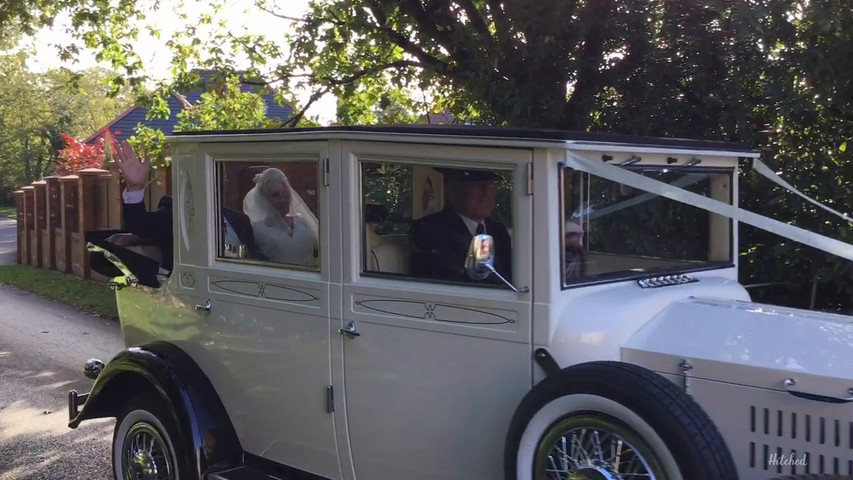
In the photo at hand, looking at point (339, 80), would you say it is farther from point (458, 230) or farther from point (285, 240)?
point (458, 230)

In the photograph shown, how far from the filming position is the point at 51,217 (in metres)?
16.9

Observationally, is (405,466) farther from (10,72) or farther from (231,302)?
(10,72)

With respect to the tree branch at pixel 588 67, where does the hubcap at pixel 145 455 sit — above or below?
below

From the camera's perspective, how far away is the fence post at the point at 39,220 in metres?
17.5

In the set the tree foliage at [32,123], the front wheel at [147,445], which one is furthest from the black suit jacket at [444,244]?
the tree foliage at [32,123]

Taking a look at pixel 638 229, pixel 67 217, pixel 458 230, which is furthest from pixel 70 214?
pixel 638 229

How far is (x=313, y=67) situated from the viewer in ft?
32.0

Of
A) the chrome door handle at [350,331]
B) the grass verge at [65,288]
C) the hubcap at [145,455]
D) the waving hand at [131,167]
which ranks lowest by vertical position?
the hubcap at [145,455]

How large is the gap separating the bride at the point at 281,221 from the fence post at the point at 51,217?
1414 cm

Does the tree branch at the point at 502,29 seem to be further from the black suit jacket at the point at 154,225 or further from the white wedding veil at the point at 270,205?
the white wedding veil at the point at 270,205

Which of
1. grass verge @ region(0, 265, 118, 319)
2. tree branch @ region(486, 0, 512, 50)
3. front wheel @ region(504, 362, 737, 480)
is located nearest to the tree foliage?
grass verge @ region(0, 265, 118, 319)

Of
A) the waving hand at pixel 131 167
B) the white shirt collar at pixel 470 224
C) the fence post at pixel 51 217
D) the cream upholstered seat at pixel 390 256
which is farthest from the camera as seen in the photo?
the fence post at pixel 51 217

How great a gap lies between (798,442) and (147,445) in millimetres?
3101

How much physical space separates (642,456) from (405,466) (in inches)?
42.3
